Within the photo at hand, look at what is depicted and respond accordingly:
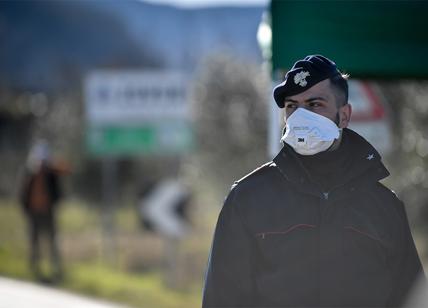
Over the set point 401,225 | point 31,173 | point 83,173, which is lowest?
point 83,173

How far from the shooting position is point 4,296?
10133 millimetres

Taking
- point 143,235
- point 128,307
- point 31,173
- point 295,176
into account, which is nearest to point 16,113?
point 143,235

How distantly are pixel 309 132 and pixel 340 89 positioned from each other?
0.21 metres

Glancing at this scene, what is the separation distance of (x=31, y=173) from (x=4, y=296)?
2565mm

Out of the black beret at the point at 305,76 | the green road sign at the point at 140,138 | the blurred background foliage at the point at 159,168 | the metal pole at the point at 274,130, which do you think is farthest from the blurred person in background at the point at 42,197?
the black beret at the point at 305,76

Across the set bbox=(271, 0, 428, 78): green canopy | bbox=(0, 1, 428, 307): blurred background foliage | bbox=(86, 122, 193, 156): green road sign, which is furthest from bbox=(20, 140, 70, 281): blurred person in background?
bbox=(271, 0, 428, 78): green canopy

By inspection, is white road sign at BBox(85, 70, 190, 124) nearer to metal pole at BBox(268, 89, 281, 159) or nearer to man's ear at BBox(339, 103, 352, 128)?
metal pole at BBox(268, 89, 281, 159)

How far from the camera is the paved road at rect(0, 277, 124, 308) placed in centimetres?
964

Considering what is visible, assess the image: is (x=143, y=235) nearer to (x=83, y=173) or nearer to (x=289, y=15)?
(x=83, y=173)

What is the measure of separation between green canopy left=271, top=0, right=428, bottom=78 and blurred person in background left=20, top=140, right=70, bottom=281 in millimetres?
7206

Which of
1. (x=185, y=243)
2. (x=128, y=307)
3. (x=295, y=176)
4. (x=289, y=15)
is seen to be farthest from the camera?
(x=185, y=243)

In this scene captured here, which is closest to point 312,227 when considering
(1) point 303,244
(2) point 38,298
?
(1) point 303,244

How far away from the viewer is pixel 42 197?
12.5 metres

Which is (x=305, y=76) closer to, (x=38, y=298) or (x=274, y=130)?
(x=274, y=130)
